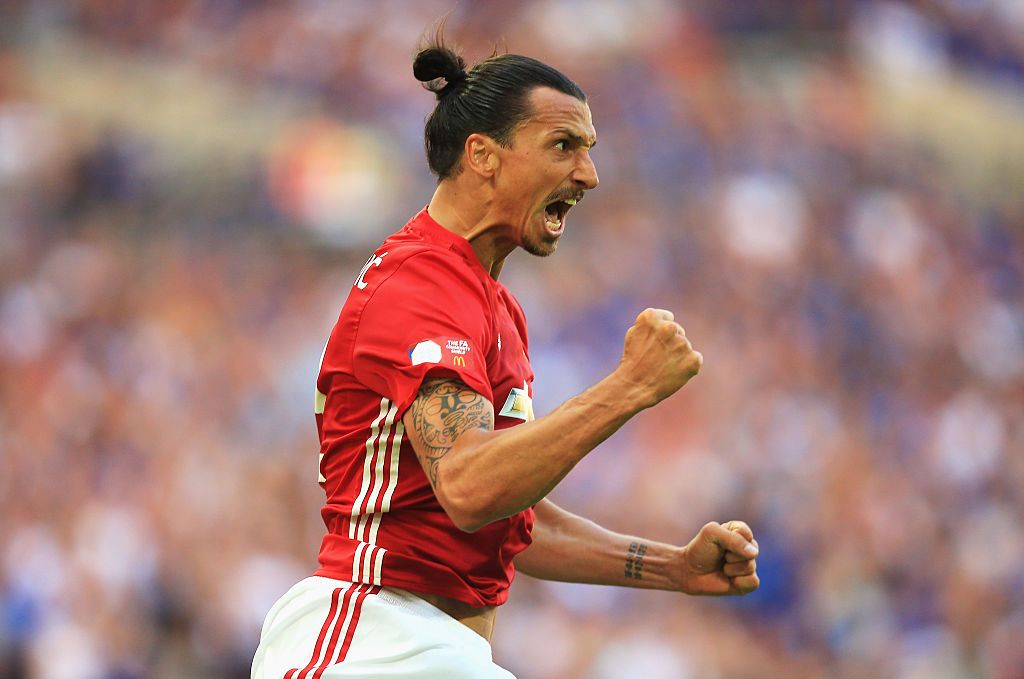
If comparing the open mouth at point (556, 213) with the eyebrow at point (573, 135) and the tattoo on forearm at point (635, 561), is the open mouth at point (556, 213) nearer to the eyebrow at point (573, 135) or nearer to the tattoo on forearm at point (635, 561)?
the eyebrow at point (573, 135)

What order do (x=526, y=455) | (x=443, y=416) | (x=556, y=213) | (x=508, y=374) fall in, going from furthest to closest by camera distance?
1. (x=556, y=213)
2. (x=508, y=374)
3. (x=443, y=416)
4. (x=526, y=455)

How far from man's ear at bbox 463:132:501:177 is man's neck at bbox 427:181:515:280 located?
62 millimetres

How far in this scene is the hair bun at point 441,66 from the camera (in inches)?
130

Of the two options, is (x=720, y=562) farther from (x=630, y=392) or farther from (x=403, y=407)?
(x=403, y=407)

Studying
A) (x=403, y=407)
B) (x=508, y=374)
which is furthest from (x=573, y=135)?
(x=403, y=407)

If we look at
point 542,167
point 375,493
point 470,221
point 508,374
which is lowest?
point 375,493

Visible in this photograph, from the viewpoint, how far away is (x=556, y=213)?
3246 mm

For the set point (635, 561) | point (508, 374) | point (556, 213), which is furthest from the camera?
point (635, 561)

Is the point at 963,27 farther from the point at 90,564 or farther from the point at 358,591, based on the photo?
the point at 358,591

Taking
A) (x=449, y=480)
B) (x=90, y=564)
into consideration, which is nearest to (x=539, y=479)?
(x=449, y=480)

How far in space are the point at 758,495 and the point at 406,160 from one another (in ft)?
13.1

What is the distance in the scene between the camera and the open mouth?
126 inches

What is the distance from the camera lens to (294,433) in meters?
9.10

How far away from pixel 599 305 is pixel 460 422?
22.2ft
